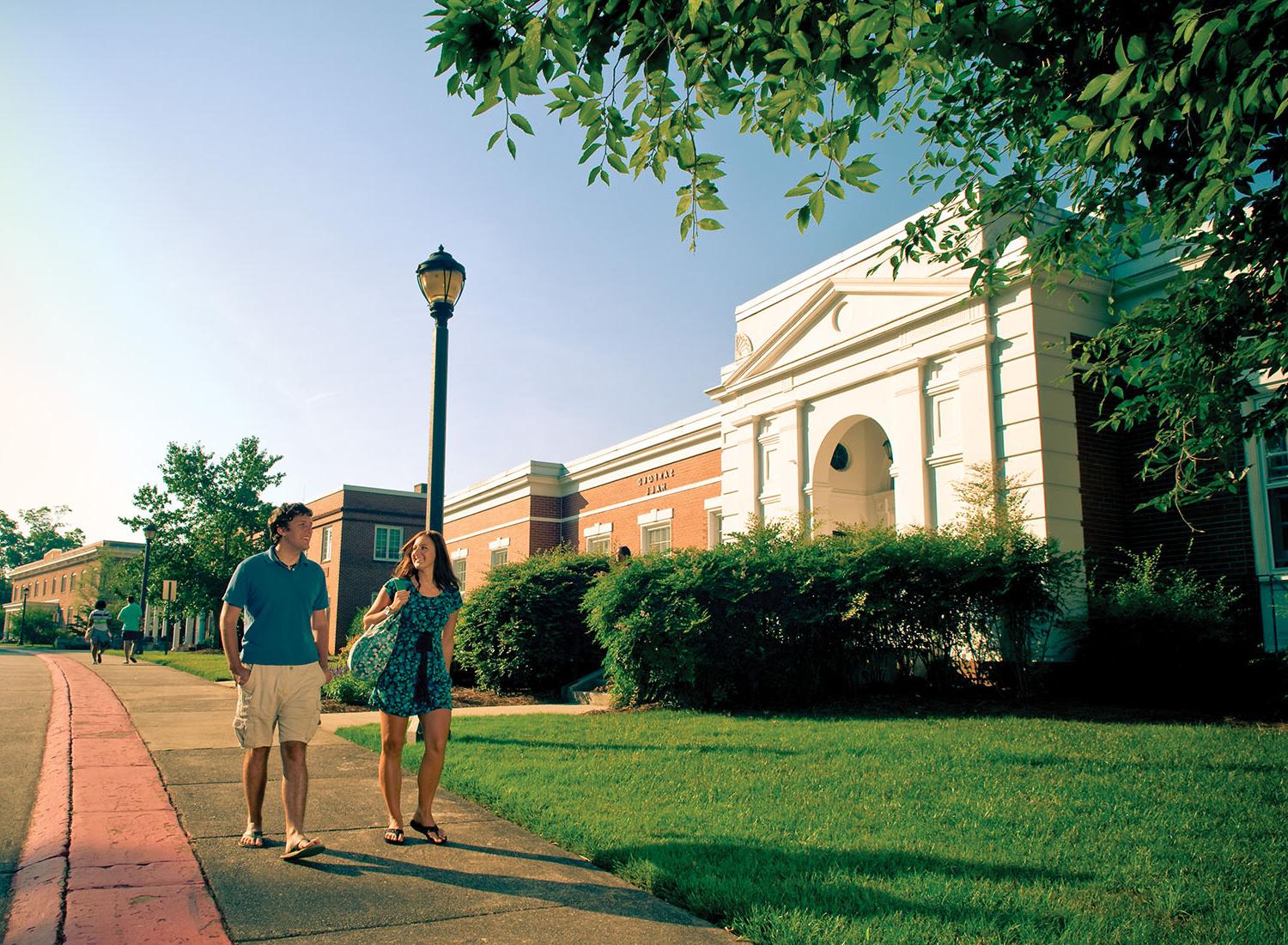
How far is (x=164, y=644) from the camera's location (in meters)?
46.2

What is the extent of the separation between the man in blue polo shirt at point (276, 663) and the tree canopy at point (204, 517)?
31999mm

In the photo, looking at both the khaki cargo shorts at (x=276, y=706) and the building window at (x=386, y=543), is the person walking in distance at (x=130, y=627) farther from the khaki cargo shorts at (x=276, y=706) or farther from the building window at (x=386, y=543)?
the khaki cargo shorts at (x=276, y=706)

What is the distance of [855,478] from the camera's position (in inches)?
725

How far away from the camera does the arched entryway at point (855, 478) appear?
58.6ft

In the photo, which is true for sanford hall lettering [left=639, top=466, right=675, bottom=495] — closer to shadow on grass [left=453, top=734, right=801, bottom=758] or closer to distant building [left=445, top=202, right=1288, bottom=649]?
distant building [left=445, top=202, right=1288, bottom=649]

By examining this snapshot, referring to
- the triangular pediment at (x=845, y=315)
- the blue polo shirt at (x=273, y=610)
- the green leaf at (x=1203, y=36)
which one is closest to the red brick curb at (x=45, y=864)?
the blue polo shirt at (x=273, y=610)

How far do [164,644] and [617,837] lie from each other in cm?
4779

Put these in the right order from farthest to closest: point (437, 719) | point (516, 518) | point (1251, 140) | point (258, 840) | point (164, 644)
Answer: point (164, 644) → point (516, 518) → point (437, 719) → point (258, 840) → point (1251, 140)

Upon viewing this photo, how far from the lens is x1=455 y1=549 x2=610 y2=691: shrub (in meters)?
15.8

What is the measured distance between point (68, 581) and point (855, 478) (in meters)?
77.5

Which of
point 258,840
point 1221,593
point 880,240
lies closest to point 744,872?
point 258,840

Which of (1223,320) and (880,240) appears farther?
(880,240)

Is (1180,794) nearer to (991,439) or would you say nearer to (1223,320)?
(1223,320)

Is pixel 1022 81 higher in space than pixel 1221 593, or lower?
higher
